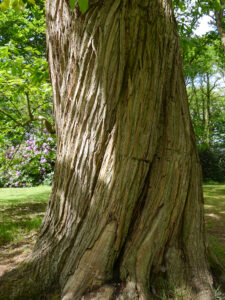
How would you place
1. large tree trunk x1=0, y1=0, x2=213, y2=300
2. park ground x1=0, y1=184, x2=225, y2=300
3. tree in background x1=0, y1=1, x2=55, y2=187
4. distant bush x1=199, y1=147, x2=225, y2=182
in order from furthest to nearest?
distant bush x1=199, y1=147, x2=225, y2=182, tree in background x1=0, y1=1, x2=55, y2=187, park ground x1=0, y1=184, x2=225, y2=300, large tree trunk x1=0, y1=0, x2=213, y2=300

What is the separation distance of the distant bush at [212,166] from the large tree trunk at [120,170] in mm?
13953

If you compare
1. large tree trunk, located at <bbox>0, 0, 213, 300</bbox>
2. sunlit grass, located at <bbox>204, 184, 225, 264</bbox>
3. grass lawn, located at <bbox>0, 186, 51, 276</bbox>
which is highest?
large tree trunk, located at <bbox>0, 0, 213, 300</bbox>

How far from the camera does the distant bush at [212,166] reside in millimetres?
14852

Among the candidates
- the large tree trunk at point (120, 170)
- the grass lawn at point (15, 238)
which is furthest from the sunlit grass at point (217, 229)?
the grass lawn at point (15, 238)

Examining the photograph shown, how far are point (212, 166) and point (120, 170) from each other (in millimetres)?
14795

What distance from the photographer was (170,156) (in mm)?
2004

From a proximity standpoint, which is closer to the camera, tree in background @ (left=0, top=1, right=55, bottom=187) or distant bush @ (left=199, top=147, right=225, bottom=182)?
tree in background @ (left=0, top=1, right=55, bottom=187)

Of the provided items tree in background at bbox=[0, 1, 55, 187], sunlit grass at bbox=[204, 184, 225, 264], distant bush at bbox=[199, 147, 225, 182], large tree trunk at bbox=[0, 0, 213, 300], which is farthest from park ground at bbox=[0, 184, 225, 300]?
distant bush at bbox=[199, 147, 225, 182]

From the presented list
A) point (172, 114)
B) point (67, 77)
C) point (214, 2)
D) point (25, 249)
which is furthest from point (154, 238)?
point (214, 2)

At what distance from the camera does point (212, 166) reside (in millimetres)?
15141

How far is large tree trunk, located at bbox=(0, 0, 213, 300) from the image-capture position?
1818mm

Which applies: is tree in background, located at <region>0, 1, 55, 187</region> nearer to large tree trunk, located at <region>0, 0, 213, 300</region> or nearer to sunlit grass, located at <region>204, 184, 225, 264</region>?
large tree trunk, located at <region>0, 0, 213, 300</region>

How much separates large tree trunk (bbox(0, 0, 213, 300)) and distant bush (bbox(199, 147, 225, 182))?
14.0 meters

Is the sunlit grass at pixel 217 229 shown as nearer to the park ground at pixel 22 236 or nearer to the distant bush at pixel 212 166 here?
the park ground at pixel 22 236
